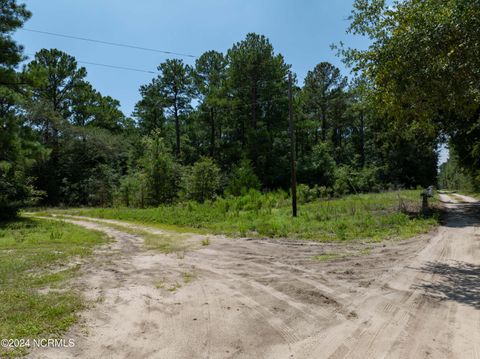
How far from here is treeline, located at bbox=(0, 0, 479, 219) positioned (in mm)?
20812

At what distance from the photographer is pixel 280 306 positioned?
5332 millimetres

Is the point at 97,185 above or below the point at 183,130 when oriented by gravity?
below

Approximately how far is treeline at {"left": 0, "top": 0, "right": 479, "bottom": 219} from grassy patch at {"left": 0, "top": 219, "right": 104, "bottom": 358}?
1064cm

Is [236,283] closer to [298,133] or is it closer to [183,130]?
[298,133]

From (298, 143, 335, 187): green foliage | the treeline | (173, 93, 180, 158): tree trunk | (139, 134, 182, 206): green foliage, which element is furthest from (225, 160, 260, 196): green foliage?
(173, 93, 180, 158): tree trunk

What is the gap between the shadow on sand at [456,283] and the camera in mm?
5777

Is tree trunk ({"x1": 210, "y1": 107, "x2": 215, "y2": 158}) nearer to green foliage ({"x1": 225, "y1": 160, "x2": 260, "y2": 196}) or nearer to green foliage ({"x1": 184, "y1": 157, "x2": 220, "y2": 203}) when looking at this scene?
green foliage ({"x1": 225, "y1": 160, "x2": 260, "y2": 196})

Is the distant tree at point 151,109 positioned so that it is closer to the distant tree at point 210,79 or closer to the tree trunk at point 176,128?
the tree trunk at point 176,128

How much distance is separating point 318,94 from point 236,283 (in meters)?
50.6

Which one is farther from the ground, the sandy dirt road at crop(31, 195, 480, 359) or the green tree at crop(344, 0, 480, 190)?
the green tree at crop(344, 0, 480, 190)

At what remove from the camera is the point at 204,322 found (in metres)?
4.72

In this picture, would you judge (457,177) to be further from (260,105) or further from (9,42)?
(9,42)

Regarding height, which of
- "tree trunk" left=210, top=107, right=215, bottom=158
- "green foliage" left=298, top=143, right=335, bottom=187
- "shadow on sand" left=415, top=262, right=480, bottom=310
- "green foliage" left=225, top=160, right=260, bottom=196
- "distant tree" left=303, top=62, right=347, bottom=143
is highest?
"distant tree" left=303, top=62, right=347, bottom=143

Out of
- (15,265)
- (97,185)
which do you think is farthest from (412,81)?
(97,185)
